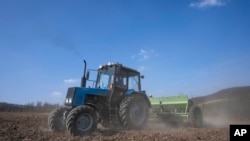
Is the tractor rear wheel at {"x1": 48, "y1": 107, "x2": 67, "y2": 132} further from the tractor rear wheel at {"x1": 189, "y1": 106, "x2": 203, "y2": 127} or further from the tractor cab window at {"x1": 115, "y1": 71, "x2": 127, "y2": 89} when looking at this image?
the tractor rear wheel at {"x1": 189, "y1": 106, "x2": 203, "y2": 127}

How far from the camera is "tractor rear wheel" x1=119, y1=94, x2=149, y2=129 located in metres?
10.6

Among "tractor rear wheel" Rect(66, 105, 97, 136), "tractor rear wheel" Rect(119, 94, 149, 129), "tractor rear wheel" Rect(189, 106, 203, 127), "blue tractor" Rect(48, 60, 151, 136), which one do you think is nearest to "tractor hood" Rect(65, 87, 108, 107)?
"blue tractor" Rect(48, 60, 151, 136)

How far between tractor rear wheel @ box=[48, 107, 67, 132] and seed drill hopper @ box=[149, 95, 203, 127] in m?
5.56

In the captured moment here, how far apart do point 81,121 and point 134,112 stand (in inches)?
117

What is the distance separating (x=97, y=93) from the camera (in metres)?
10.5

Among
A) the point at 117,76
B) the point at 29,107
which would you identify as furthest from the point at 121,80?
the point at 29,107

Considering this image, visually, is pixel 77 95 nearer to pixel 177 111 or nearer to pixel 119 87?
pixel 119 87

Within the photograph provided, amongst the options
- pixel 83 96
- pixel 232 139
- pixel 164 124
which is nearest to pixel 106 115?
pixel 83 96

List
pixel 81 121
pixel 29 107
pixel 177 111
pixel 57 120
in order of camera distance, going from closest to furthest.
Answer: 1. pixel 81 121
2. pixel 57 120
3. pixel 177 111
4. pixel 29 107

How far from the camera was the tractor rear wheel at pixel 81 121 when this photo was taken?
851 centimetres

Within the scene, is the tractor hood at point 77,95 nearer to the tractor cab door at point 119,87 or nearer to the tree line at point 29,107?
the tractor cab door at point 119,87

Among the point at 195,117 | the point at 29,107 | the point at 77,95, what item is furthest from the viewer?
the point at 29,107

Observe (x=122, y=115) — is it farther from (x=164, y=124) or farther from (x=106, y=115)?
(x=164, y=124)

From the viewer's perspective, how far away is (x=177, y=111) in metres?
14.1
